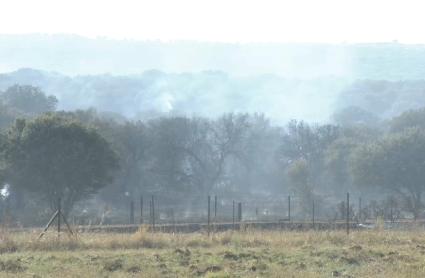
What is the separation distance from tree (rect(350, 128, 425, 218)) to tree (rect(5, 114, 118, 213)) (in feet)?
91.7

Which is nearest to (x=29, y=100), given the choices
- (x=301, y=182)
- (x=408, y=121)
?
(x=301, y=182)

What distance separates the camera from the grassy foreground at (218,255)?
40.9 ft

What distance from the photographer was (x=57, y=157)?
4969 centimetres

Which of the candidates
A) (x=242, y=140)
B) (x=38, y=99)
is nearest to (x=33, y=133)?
(x=242, y=140)

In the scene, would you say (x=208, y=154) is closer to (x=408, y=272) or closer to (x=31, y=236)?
(x=31, y=236)

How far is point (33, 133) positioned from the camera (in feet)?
164

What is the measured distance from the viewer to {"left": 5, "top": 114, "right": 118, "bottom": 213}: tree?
49656mm

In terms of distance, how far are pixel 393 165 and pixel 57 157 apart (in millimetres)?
33232

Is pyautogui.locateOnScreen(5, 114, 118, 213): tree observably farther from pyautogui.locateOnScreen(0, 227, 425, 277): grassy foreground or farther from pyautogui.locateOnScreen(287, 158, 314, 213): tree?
pyautogui.locateOnScreen(0, 227, 425, 277): grassy foreground

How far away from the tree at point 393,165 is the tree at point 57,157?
91.7 feet

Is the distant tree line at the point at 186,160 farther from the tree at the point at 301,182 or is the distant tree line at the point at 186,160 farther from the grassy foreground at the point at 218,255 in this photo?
the grassy foreground at the point at 218,255

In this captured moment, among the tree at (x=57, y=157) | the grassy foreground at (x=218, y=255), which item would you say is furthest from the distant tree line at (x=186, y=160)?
the grassy foreground at (x=218, y=255)

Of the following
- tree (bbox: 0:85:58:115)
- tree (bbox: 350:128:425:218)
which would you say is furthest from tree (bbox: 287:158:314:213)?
tree (bbox: 0:85:58:115)

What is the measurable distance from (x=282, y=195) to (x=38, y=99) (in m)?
38.1
